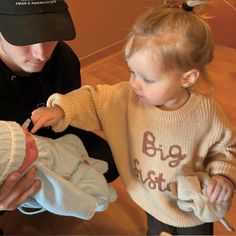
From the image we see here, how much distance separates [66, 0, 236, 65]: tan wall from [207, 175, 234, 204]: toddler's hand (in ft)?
4.68

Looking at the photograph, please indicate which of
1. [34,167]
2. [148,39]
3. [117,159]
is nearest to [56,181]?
[34,167]

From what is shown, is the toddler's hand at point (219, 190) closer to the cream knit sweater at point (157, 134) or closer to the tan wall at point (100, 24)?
the cream knit sweater at point (157, 134)

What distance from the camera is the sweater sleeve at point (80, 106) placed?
0.98 metres

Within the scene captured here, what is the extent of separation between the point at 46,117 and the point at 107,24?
1584 millimetres

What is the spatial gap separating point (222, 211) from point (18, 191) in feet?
1.74

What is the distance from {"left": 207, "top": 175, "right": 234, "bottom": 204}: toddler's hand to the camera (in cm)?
101

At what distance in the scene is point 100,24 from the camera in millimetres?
2373

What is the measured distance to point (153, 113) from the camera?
103 centimetres

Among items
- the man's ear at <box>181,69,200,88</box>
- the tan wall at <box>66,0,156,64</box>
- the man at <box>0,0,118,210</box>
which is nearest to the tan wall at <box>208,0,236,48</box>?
the tan wall at <box>66,0,156,64</box>

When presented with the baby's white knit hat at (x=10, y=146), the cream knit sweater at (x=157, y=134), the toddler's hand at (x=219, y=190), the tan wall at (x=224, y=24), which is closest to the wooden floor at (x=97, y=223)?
the cream knit sweater at (x=157, y=134)

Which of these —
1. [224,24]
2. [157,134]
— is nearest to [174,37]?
[157,134]

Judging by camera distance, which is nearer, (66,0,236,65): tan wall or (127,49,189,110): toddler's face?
(127,49,189,110): toddler's face

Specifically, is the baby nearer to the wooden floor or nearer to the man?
the man

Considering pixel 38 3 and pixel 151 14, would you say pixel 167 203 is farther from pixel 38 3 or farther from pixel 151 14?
pixel 38 3
